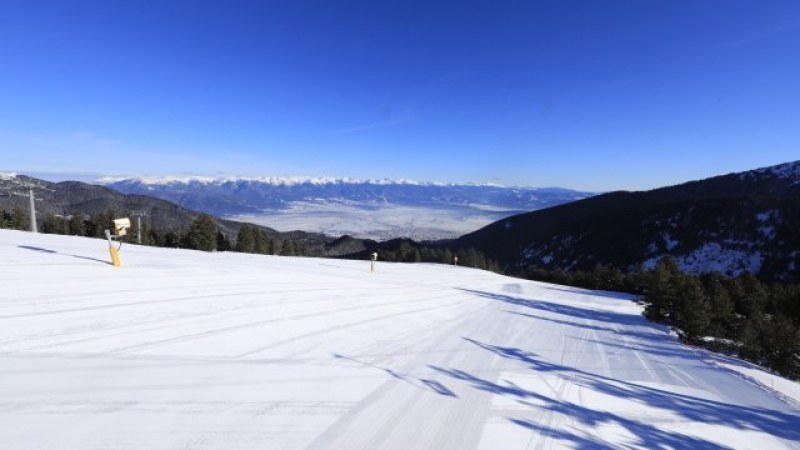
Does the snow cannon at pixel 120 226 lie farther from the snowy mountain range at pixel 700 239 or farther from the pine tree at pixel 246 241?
the snowy mountain range at pixel 700 239

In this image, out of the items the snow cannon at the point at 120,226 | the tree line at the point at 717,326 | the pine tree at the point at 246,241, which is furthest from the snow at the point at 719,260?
the snow cannon at the point at 120,226

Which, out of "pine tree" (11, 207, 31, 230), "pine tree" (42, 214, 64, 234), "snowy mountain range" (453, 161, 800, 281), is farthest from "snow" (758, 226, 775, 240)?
"pine tree" (11, 207, 31, 230)

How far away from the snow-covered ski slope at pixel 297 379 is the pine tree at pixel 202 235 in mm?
49475

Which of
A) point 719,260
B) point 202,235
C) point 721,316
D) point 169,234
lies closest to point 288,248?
point 169,234

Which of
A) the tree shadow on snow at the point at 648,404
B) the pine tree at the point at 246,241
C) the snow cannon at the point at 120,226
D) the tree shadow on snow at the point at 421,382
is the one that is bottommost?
the pine tree at the point at 246,241

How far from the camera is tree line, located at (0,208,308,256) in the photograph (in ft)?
199

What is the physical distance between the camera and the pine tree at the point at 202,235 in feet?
195

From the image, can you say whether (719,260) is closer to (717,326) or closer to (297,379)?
(717,326)

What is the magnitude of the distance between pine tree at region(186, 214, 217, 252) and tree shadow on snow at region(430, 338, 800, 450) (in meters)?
58.5

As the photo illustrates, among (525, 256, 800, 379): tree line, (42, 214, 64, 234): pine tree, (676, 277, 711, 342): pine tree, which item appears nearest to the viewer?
(676, 277, 711, 342): pine tree

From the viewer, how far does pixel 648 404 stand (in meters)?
7.52

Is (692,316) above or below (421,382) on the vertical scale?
below

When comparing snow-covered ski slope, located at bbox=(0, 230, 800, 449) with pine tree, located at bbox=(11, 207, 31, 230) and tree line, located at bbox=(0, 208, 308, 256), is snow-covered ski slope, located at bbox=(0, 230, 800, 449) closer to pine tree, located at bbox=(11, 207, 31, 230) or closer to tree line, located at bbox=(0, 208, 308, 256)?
tree line, located at bbox=(0, 208, 308, 256)

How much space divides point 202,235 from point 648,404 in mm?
61552
